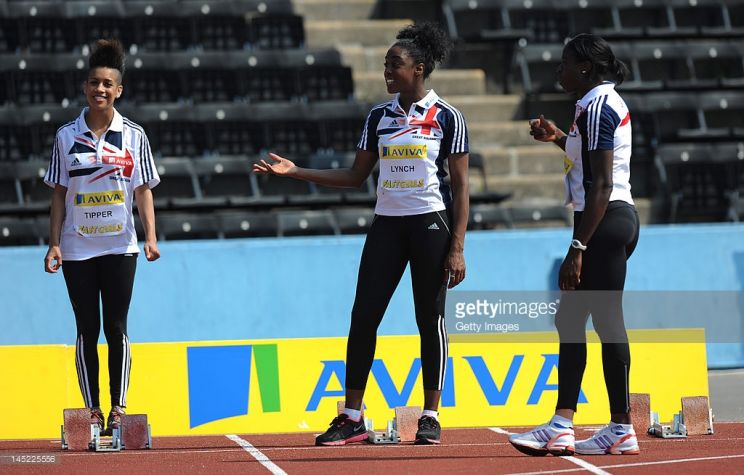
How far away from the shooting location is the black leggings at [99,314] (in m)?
6.05

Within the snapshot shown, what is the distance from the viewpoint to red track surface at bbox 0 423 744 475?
16.0ft

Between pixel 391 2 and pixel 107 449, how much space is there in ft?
35.1

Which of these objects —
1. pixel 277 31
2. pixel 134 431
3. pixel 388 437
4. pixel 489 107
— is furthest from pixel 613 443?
pixel 277 31

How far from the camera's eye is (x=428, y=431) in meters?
5.71

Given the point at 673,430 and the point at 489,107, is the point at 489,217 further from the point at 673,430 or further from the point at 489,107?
the point at 673,430

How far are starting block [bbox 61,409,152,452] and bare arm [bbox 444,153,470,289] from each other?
5.33 ft

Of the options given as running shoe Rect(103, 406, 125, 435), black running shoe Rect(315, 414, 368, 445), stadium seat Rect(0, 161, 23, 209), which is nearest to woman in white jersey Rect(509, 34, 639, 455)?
black running shoe Rect(315, 414, 368, 445)

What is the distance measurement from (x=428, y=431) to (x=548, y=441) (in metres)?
0.78

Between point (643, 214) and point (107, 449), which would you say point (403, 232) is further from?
point (643, 214)

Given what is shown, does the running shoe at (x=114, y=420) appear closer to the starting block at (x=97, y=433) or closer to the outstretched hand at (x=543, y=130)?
the starting block at (x=97, y=433)

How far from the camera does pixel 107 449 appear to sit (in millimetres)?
5879

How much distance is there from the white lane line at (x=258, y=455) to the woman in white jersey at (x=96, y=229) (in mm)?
642

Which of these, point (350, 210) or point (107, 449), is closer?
point (107, 449)

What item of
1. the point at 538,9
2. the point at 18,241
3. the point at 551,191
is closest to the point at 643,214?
the point at 551,191
